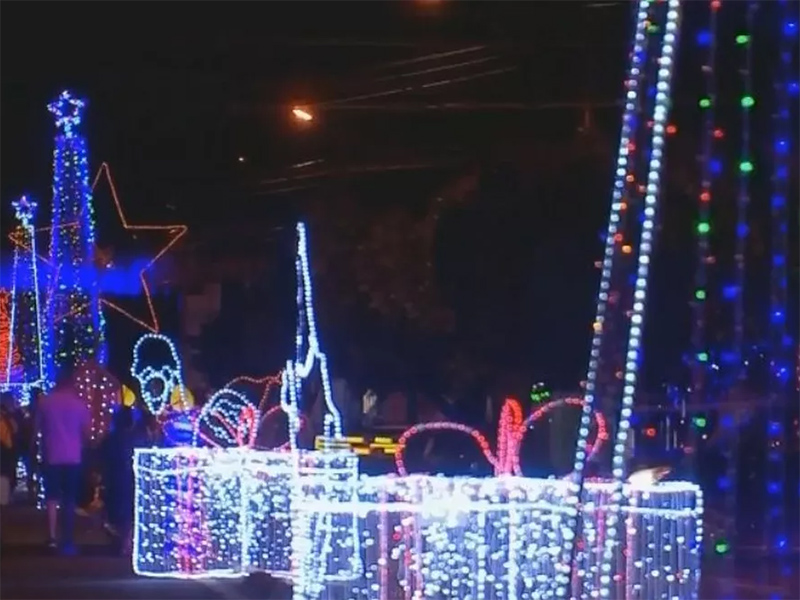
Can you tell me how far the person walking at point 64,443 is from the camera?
17266 millimetres

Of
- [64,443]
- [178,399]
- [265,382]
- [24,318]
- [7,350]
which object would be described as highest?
[24,318]

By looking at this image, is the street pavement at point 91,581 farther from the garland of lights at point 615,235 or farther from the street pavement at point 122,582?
the garland of lights at point 615,235

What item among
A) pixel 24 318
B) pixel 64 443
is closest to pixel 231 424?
pixel 64 443

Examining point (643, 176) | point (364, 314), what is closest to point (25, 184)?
point (364, 314)

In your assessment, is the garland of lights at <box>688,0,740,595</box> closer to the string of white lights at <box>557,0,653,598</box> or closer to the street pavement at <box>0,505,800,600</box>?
the string of white lights at <box>557,0,653,598</box>

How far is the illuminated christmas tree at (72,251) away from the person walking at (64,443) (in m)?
8.16

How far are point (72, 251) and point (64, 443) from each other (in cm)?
1029

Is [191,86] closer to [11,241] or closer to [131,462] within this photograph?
[11,241]

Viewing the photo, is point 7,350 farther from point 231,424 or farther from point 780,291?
point 780,291

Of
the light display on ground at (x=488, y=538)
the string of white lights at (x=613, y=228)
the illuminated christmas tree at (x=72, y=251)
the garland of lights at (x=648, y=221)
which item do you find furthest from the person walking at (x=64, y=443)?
the garland of lights at (x=648, y=221)

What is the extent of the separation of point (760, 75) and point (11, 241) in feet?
72.9

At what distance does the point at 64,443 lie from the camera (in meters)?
17.3

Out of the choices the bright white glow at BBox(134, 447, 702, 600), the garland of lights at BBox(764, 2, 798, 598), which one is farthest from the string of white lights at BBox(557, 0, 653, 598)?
the bright white glow at BBox(134, 447, 702, 600)

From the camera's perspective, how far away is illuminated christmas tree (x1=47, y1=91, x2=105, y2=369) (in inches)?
1025
